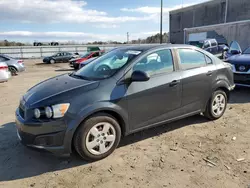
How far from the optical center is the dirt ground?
283cm

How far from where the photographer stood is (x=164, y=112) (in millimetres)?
3871

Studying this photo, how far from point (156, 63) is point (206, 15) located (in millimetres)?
46560

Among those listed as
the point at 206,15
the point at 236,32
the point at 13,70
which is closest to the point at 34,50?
the point at 13,70

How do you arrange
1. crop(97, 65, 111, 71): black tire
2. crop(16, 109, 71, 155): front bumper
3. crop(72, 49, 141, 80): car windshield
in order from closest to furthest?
crop(16, 109, 71, 155): front bumper → crop(72, 49, 141, 80): car windshield → crop(97, 65, 111, 71): black tire

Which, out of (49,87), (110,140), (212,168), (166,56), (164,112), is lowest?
(212,168)

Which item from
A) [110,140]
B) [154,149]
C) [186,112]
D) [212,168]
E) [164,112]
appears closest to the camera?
[212,168]

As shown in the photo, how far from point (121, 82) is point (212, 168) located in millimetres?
1750

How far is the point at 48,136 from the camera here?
2980 mm

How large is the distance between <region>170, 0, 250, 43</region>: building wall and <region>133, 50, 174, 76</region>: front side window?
40.1m

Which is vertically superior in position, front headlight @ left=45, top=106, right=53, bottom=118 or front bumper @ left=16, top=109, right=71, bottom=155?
front headlight @ left=45, top=106, right=53, bottom=118

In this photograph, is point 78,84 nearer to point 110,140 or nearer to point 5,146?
point 110,140

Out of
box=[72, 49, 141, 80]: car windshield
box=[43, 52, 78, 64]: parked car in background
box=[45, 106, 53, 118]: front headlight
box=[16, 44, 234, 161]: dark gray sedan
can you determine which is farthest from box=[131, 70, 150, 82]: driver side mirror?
box=[43, 52, 78, 64]: parked car in background

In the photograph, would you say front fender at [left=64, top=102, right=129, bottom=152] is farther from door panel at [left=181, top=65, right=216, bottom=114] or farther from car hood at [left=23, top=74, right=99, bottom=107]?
door panel at [left=181, top=65, right=216, bottom=114]

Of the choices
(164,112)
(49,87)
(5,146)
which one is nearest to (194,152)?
(164,112)
